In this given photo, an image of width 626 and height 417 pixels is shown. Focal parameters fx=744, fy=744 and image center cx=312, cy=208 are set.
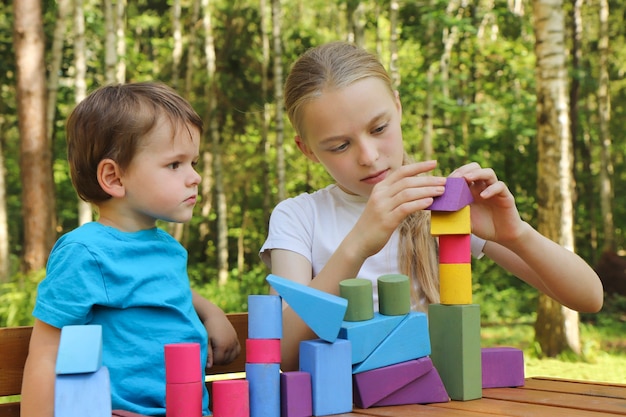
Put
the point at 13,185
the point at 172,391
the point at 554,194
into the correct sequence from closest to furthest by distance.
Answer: the point at 172,391 < the point at 554,194 < the point at 13,185

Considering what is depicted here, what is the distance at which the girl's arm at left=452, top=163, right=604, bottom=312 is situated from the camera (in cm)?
181

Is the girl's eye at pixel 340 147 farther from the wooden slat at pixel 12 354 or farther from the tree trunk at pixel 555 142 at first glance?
the tree trunk at pixel 555 142

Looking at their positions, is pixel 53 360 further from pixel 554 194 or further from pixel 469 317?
pixel 554 194

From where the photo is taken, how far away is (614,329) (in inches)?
482

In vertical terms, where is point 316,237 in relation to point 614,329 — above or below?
above

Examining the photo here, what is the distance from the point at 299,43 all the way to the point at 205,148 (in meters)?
3.84

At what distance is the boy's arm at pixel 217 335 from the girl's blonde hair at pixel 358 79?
56 centimetres

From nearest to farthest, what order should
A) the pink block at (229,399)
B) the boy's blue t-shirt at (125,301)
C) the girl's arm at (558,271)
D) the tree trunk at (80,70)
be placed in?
the pink block at (229,399)
the boy's blue t-shirt at (125,301)
the girl's arm at (558,271)
the tree trunk at (80,70)

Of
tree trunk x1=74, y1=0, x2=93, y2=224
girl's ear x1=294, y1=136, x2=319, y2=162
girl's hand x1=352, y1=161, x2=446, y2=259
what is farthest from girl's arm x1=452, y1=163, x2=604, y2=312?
tree trunk x1=74, y1=0, x2=93, y2=224

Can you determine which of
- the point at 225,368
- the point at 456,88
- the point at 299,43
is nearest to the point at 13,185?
the point at 299,43

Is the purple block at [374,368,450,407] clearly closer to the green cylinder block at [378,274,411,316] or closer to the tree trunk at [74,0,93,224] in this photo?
the green cylinder block at [378,274,411,316]

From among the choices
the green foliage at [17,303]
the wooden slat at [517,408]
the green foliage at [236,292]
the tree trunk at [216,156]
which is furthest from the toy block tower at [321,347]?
the tree trunk at [216,156]

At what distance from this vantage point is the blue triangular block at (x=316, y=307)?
150 centimetres

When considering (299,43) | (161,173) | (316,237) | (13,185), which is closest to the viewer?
(161,173)
